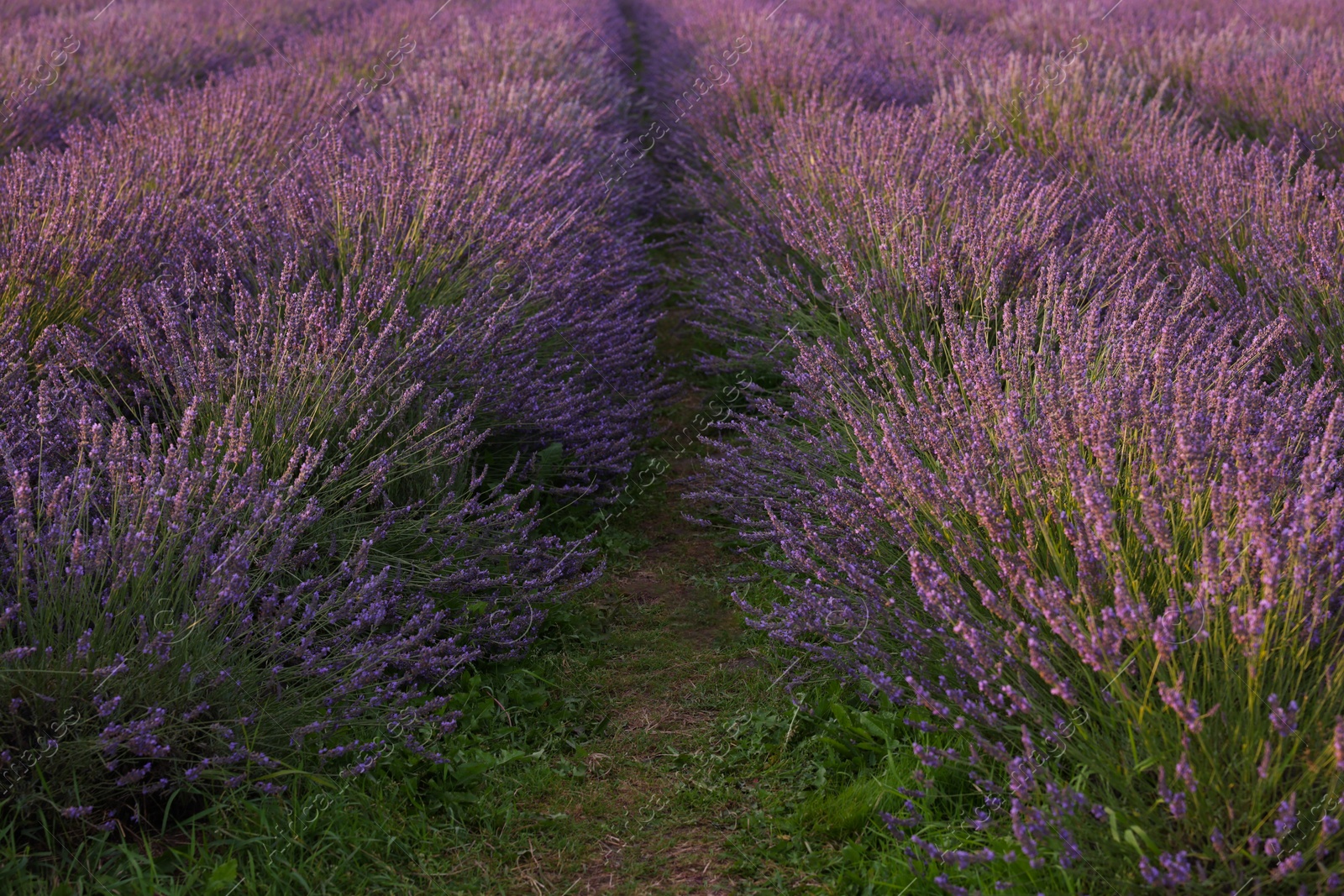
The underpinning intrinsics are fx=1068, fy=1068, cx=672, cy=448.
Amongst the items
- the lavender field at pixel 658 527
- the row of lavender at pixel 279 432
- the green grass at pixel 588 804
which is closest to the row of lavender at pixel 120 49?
the lavender field at pixel 658 527

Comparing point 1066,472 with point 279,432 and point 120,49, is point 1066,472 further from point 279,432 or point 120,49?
point 120,49

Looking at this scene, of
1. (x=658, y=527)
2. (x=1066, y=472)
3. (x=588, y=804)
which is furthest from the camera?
(x=658, y=527)

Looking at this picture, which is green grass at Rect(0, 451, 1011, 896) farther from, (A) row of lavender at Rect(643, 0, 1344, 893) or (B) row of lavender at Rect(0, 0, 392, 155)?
(B) row of lavender at Rect(0, 0, 392, 155)

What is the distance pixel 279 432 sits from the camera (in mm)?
2477

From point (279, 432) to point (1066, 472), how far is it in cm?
173

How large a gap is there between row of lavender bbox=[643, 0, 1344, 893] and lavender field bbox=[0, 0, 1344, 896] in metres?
0.02

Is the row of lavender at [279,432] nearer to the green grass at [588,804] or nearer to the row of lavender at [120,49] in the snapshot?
the green grass at [588,804]

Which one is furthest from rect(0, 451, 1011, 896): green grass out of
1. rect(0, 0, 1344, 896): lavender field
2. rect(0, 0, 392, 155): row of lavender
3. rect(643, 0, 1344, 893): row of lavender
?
rect(0, 0, 392, 155): row of lavender

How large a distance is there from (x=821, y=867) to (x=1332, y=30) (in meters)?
8.84

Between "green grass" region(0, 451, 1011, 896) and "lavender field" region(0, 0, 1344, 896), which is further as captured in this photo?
"green grass" region(0, 451, 1011, 896)

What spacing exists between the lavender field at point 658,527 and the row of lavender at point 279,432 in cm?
2

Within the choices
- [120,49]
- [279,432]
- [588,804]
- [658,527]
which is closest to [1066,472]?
[588,804]

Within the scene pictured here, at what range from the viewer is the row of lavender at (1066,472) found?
5.26ft

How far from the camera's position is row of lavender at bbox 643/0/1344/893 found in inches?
63.1
